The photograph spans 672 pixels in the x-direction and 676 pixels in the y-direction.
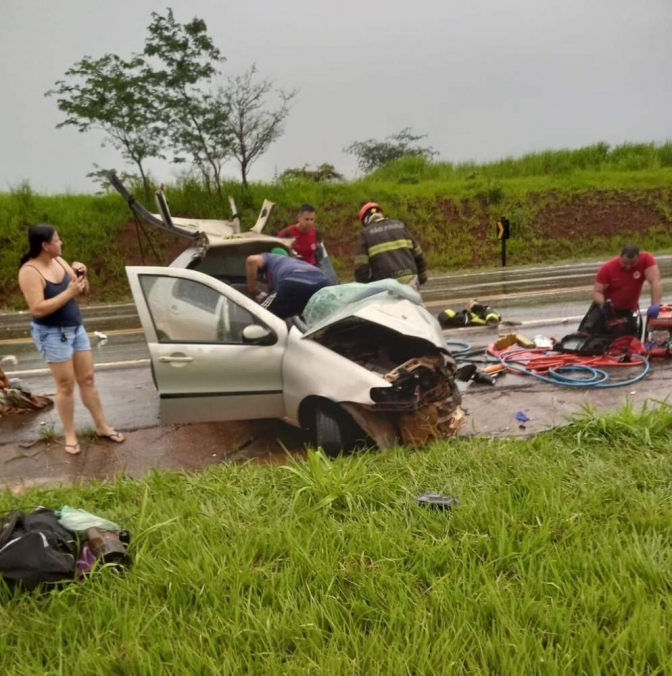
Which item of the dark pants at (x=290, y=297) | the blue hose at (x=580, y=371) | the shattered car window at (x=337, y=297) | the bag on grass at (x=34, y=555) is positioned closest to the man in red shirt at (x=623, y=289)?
the blue hose at (x=580, y=371)

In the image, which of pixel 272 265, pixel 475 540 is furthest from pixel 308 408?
pixel 475 540

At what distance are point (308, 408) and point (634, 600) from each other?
2.49 m

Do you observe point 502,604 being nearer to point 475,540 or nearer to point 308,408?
point 475,540

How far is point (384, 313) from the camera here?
4.38m

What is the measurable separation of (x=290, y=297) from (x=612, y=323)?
3.67 meters

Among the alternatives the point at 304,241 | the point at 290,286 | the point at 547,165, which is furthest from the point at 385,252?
the point at 547,165

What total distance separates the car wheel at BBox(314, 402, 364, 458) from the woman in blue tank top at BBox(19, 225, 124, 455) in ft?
6.36

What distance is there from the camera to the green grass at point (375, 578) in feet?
6.87

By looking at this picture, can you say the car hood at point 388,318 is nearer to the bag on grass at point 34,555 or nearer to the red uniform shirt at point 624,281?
the bag on grass at point 34,555

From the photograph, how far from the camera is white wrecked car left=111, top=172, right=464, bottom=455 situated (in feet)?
13.5

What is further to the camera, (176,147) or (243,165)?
(243,165)

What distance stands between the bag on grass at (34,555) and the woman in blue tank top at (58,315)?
1.89 metres

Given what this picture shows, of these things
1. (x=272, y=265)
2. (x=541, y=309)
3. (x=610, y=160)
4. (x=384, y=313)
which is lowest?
(x=541, y=309)

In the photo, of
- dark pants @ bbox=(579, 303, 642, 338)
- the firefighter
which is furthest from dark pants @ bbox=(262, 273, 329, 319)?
dark pants @ bbox=(579, 303, 642, 338)
